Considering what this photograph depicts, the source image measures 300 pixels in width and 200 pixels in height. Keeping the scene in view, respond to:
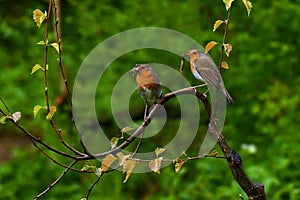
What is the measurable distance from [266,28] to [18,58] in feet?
7.10

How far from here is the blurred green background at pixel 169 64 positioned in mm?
4074

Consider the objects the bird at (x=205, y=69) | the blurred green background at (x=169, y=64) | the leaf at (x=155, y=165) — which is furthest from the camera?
the blurred green background at (x=169, y=64)

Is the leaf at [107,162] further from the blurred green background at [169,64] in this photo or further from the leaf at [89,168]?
the blurred green background at [169,64]

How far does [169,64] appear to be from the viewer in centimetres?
434

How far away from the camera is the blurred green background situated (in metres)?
4.07

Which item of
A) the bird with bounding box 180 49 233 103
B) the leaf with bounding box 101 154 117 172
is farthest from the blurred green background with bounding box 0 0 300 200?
the leaf with bounding box 101 154 117 172

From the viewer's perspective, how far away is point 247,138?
4.30 meters

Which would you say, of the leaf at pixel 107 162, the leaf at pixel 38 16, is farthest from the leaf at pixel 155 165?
the leaf at pixel 38 16

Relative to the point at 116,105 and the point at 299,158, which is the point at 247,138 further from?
the point at 116,105

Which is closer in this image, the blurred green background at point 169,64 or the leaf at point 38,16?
the leaf at point 38,16

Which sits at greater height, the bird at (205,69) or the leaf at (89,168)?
the bird at (205,69)

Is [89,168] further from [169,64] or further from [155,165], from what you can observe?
[169,64]

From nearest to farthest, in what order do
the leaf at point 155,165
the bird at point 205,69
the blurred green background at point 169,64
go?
the leaf at point 155,165 < the bird at point 205,69 < the blurred green background at point 169,64

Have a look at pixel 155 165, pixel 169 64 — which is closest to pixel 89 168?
pixel 155 165
